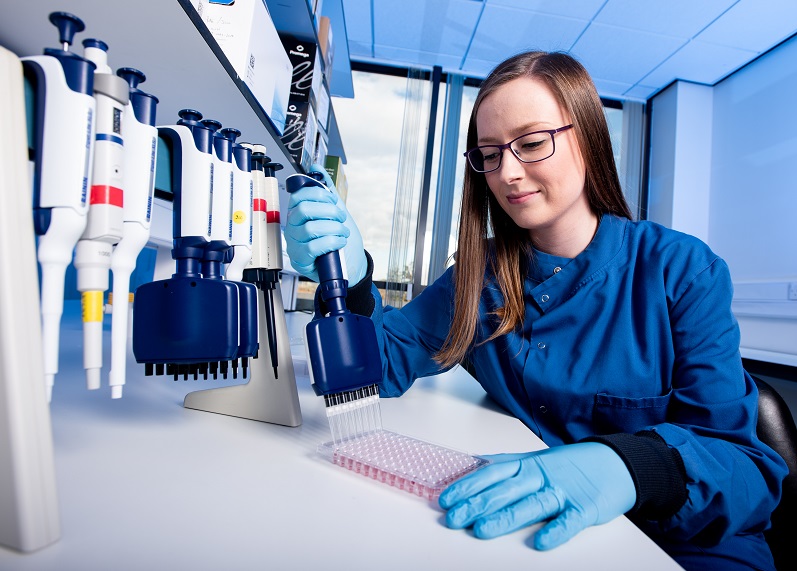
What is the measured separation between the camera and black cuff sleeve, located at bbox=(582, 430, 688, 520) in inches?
22.5

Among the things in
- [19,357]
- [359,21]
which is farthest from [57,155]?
[359,21]

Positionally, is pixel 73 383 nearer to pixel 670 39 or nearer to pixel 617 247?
pixel 617 247

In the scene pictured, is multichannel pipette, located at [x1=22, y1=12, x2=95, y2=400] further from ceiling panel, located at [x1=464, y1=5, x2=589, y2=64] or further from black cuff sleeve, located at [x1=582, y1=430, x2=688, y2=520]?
ceiling panel, located at [x1=464, y1=5, x2=589, y2=64]

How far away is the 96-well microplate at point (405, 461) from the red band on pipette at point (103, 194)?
0.37 metres

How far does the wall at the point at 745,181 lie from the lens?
3020 mm

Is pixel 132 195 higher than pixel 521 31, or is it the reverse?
pixel 521 31

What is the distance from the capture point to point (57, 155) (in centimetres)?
36

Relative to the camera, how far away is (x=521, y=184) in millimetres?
985

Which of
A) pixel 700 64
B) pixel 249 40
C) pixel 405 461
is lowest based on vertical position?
pixel 405 461

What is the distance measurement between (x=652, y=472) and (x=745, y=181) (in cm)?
386

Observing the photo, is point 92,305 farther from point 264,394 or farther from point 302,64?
point 302,64

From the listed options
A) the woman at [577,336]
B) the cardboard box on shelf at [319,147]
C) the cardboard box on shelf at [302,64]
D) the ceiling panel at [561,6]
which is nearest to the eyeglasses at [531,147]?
the woman at [577,336]

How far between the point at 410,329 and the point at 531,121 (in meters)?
0.54

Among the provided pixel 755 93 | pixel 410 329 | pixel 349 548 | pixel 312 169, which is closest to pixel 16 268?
pixel 349 548
